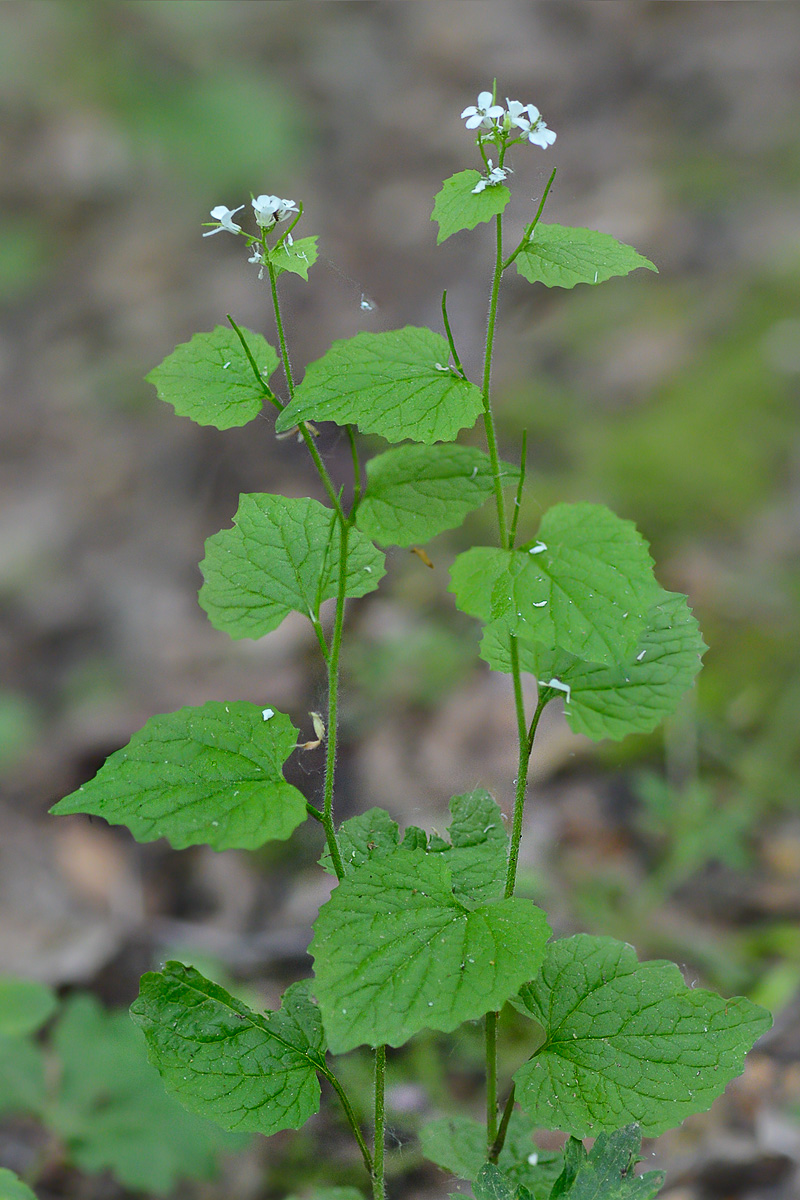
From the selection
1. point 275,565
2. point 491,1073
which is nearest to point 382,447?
point 275,565

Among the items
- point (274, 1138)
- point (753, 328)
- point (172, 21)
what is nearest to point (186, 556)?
point (274, 1138)

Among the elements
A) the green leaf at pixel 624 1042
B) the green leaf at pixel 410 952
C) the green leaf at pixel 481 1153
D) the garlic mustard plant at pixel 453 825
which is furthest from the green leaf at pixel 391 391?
the green leaf at pixel 481 1153

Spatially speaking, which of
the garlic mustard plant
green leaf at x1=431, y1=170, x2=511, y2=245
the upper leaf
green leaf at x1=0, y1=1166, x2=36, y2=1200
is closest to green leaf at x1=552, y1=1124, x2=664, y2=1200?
the garlic mustard plant

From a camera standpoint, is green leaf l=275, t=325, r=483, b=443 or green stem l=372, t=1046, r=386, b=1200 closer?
green leaf l=275, t=325, r=483, b=443

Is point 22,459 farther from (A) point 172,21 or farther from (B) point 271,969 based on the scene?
(A) point 172,21

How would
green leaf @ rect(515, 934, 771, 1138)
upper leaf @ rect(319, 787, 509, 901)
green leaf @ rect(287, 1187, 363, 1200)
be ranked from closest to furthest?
1. green leaf @ rect(515, 934, 771, 1138)
2. upper leaf @ rect(319, 787, 509, 901)
3. green leaf @ rect(287, 1187, 363, 1200)

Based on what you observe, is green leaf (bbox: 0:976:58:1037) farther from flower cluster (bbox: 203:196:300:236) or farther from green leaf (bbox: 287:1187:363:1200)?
flower cluster (bbox: 203:196:300:236)
